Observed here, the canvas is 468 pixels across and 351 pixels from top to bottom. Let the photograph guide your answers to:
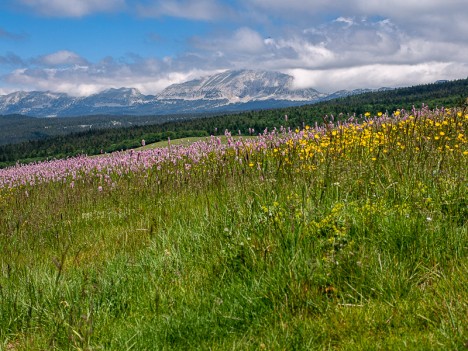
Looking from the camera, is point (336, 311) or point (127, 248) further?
point (127, 248)

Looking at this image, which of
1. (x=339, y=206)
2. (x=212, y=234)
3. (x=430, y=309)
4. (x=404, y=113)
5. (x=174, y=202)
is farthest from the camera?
(x=404, y=113)

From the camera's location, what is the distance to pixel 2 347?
3619 millimetres

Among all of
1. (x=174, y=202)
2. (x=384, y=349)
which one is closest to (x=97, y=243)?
(x=174, y=202)

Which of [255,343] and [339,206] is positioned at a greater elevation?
[339,206]

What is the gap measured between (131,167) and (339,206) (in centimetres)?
1148

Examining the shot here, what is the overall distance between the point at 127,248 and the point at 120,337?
2.12 metres

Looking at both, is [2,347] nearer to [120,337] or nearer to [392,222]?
[120,337]

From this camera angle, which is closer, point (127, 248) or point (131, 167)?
point (127, 248)

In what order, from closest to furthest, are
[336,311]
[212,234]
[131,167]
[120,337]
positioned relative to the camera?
[336,311] → [120,337] → [212,234] → [131,167]

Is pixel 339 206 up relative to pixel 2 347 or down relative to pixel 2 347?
up

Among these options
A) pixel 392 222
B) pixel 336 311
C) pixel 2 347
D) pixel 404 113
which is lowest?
pixel 2 347

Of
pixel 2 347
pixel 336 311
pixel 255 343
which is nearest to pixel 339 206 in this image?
pixel 336 311

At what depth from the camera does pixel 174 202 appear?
7234 millimetres

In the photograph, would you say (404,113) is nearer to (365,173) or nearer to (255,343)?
(365,173)
